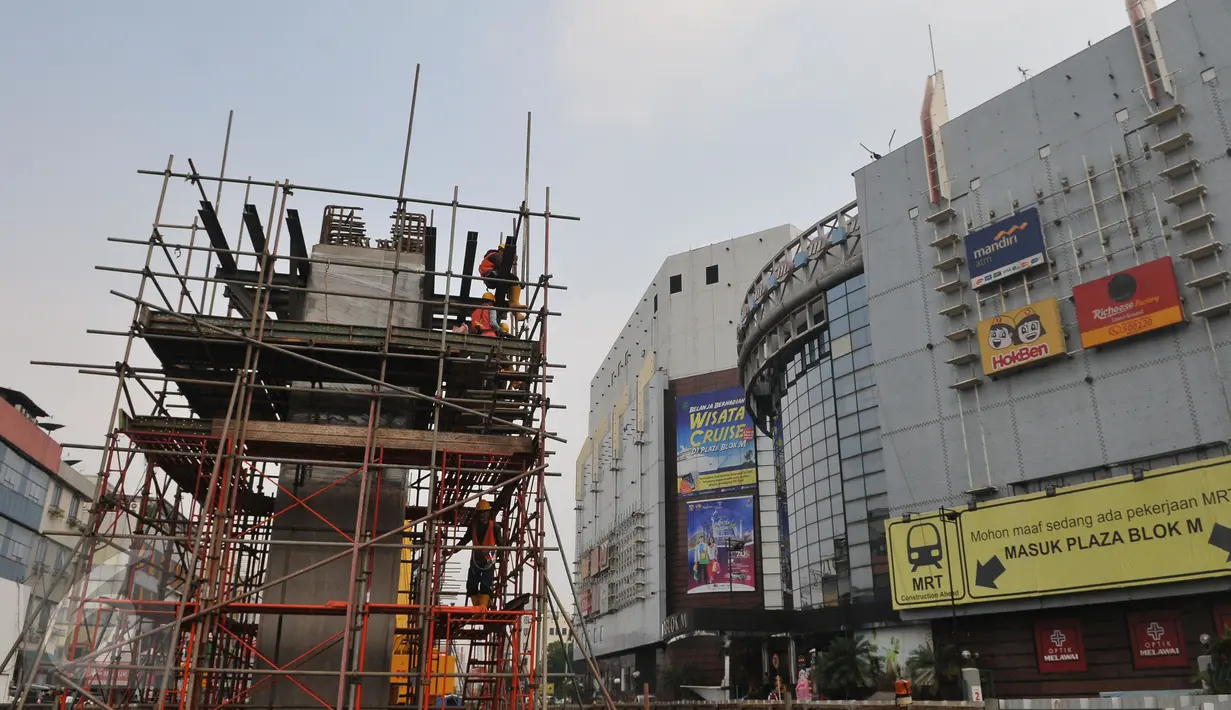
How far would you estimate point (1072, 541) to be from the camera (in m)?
23.0

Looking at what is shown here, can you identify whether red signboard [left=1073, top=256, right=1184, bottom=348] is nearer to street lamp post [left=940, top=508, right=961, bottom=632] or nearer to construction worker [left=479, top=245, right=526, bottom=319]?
street lamp post [left=940, top=508, right=961, bottom=632]

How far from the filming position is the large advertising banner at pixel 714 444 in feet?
185

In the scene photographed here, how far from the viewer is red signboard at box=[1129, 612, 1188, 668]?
69.1ft

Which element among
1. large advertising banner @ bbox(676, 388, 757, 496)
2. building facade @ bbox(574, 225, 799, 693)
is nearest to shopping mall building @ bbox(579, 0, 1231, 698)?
building facade @ bbox(574, 225, 799, 693)

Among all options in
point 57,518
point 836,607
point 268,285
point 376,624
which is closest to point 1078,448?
point 836,607

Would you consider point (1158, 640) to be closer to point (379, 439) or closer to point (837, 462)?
point (837, 462)

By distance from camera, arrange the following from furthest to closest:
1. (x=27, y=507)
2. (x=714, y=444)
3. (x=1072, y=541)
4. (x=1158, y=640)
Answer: (x=714, y=444) < (x=27, y=507) < (x=1072, y=541) < (x=1158, y=640)

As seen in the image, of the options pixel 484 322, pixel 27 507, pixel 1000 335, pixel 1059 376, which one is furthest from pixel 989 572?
pixel 27 507

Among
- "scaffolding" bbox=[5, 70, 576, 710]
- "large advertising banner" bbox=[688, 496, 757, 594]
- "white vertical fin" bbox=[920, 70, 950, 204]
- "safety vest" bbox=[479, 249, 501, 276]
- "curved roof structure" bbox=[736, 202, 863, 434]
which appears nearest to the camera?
"scaffolding" bbox=[5, 70, 576, 710]

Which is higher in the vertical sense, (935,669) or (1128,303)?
(1128,303)

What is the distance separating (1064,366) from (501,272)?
677 inches

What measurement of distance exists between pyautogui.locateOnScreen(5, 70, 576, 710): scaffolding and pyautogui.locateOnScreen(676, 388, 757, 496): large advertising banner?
40.3 metres

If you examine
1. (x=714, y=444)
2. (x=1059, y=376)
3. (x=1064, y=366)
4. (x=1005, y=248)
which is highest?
(x=714, y=444)

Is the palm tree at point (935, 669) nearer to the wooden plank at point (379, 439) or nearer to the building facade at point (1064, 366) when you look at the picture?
the building facade at point (1064, 366)
